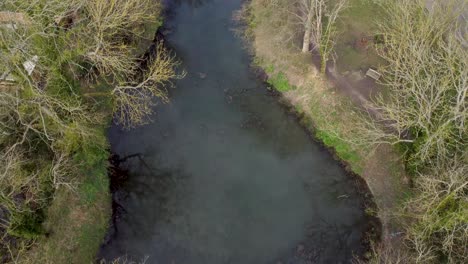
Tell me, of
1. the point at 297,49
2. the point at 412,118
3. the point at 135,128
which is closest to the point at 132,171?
the point at 135,128

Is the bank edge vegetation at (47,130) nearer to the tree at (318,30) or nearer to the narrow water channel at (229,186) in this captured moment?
the narrow water channel at (229,186)

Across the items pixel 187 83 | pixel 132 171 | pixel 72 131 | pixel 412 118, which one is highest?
pixel 412 118

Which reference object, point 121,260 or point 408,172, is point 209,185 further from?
point 408,172

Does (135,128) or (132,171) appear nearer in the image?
(132,171)

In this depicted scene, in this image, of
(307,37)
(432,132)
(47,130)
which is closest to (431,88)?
(432,132)

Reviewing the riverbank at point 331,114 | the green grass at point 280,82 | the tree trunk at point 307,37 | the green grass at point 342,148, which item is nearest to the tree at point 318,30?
the tree trunk at point 307,37

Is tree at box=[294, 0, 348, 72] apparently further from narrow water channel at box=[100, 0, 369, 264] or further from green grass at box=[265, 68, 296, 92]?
narrow water channel at box=[100, 0, 369, 264]
